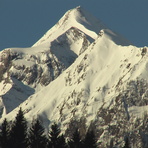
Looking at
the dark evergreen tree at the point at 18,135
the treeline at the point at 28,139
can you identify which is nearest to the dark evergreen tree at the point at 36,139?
the treeline at the point at 28,139

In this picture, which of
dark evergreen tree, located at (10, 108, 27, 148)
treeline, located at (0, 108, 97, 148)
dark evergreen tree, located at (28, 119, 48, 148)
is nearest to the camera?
dark evergreen tree, located at (10, 108, 27, 148)

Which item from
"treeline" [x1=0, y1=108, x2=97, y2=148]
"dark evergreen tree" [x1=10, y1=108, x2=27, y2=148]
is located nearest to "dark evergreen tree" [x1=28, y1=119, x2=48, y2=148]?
"treeline" [x1=0, y1=108, x2=97, y2=148]

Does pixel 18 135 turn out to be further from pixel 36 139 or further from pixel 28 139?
pixel 36 139

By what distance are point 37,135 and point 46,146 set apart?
3216 millimetres

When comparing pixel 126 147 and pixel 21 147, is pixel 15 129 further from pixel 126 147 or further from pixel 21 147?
pixel 126 147

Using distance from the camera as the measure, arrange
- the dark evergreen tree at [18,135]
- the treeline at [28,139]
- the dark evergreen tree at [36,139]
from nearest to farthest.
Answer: the dark evergreen tree at [18,135]
the treeline at [28,139]
the dark evergreen tree at [36,139]

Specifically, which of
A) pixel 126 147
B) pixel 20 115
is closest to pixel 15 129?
pixel 20 115

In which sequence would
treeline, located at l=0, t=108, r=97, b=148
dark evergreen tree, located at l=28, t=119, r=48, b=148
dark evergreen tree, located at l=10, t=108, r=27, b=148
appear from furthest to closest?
dark evergreen tree, located at l=28, t=119, r=48, b=148 < treeline, located at l=0, t=108, r=97, b=148 < dark evergreen tree, located at l=10, t=108, r=27, b=148

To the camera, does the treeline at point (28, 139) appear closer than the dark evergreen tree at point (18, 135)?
No

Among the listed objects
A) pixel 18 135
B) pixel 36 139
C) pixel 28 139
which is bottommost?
pixel 18 135

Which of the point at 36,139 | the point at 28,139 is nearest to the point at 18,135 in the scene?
the point at 28,139

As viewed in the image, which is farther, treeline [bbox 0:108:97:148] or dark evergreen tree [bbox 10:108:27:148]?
treeline [bbox 0:108:97:148]

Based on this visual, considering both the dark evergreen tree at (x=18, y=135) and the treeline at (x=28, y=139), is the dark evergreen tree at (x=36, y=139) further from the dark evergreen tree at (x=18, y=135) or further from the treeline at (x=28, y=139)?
the dark evergreen tree at (x=18, y=135)

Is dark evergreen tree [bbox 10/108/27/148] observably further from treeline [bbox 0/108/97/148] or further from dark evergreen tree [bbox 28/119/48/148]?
→ dark evergreen tree [bbox 28/119/48/148]
